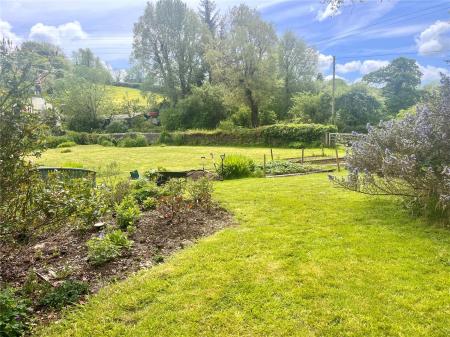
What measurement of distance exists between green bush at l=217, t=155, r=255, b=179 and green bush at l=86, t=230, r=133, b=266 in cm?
627

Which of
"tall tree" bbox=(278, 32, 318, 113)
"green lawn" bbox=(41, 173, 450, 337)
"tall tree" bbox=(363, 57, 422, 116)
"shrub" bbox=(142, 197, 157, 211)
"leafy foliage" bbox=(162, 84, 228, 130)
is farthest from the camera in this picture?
"leafy foliage" bbox=(162, 84, 228, 130)

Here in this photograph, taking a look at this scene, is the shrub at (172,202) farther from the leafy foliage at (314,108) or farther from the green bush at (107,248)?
the leafy foliage at (314,108)

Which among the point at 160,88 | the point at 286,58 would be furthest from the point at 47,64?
the point at 160,88

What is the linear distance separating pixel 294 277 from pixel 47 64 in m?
3.20

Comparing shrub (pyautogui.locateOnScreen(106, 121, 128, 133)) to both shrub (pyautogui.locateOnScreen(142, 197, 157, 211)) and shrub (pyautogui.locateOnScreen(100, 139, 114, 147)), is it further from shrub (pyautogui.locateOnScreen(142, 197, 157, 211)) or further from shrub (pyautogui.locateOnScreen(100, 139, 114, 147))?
shrub (pyautogui.locateOnScreen(142, 197, 157, 211))

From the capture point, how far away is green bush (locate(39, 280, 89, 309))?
3154 mm

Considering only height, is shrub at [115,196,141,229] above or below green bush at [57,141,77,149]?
below

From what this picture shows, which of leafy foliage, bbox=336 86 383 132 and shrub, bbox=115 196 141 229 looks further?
leafy foliage, bbox=336 86 383 132

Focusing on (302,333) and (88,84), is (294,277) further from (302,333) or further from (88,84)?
(88,84)

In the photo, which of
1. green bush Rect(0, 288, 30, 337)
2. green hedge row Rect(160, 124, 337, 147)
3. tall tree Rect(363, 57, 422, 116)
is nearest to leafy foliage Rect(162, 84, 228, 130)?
green hedge row Rect(160, 124, 337, 147)

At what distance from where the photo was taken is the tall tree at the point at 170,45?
35.8m

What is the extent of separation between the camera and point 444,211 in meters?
5.08

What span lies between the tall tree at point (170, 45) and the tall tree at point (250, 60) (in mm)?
7850

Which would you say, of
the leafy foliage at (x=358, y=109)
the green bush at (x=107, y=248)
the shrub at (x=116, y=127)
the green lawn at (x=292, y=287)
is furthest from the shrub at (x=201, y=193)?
the shrub at (x=116, y=127)
